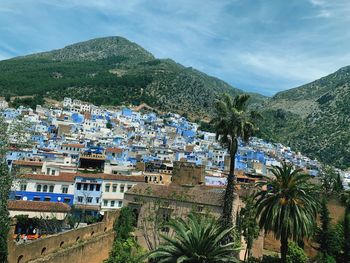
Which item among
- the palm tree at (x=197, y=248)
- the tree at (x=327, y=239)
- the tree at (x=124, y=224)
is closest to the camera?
the palm tree at (x=197, y=248)

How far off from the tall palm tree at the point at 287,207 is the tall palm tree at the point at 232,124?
2992 millimetres

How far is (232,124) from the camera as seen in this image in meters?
25.1

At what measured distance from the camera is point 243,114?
2528cm

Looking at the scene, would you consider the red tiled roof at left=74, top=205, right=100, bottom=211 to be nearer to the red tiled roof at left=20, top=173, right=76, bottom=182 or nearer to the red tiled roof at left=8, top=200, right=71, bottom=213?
the red tiled roof at left=20, top=173, right=76, bottom=182

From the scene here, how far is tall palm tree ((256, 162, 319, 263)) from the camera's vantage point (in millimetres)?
25109

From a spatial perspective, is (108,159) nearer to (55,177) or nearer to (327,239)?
(55,177)

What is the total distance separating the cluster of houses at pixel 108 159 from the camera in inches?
1922

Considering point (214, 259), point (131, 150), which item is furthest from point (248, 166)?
point (214, 259)

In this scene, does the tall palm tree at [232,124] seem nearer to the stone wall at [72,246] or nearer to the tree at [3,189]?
the stone wall at [72,246]

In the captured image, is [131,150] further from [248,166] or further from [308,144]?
[308,144]

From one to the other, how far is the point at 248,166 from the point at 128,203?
71282mm

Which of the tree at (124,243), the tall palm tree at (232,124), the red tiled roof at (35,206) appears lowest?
the tree at (124,243)

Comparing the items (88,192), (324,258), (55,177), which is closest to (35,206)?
(55,177)

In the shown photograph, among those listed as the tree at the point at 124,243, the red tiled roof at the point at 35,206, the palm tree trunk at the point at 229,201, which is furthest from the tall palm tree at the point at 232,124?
the red tiled roof at the point at 35,206
